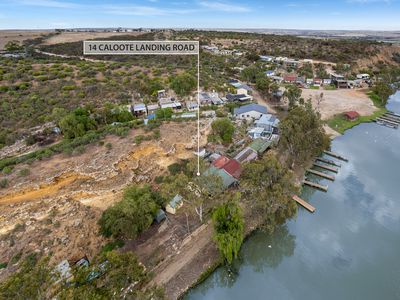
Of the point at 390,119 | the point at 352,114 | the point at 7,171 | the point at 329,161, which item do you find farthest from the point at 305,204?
the point at 390,119

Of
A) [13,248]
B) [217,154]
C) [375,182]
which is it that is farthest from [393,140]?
[13,248]

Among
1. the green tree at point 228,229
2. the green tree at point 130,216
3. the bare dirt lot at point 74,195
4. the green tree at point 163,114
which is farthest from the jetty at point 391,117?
the green tree at point 130,216

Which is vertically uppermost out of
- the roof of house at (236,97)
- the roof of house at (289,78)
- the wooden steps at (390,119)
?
the roof of house at (289,78)

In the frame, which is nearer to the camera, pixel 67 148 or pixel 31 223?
pixel 31 223

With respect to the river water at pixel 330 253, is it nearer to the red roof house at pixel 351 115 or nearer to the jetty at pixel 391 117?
the red roof house at pixel 351 115

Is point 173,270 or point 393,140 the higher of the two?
point 393,140

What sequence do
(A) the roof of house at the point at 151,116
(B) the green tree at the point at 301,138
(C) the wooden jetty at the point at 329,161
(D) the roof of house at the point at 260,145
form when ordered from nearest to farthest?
(B) the green tree at the point at 301,138, (D) the roof of house at the point at 260,145, (C) the wooden jetty at the point at 329,161, (A) the roof of house at the point at 151,116

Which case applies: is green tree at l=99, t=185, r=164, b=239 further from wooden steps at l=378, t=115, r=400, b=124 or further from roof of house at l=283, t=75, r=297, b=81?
roof of house at l=283, t=75, r=297, b=81

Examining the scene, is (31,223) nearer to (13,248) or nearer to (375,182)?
(13,248)
